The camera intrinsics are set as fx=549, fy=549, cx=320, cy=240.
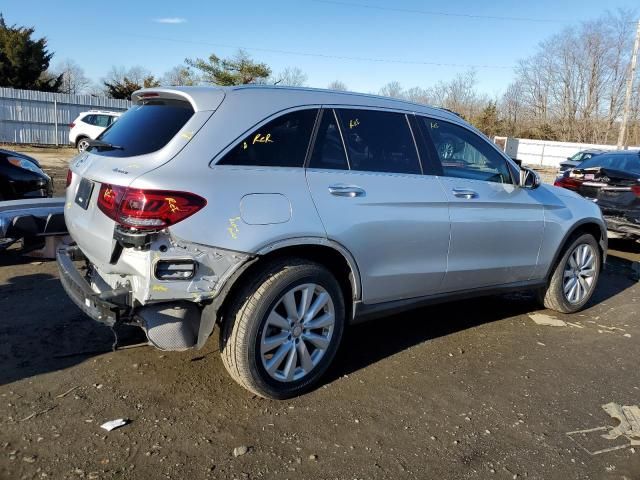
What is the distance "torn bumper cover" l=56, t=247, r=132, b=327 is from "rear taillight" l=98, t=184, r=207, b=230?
1.33 ft

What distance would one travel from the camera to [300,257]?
3.38m

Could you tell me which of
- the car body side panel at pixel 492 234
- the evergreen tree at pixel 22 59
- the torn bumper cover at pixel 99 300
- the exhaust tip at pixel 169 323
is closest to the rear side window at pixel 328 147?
the car body side panel at pixel 492 234

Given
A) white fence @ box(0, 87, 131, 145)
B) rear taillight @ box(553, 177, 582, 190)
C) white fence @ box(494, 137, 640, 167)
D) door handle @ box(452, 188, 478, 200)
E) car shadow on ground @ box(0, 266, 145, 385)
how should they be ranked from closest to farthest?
car shadow on ground @ box(0, 266, 145, 385) → door handle @ box(452, 188, 478, 200) → rear taillight @ box(553, 177, 582, 190) → white fence @ box(0, 87, 131, 145) → white fence @ box(494, 137, 640, 167)

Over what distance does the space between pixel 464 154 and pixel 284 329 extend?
2161 mm

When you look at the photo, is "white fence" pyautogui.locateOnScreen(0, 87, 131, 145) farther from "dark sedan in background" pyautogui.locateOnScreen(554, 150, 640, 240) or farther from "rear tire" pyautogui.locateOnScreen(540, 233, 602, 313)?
"rear tire" pyautogui.locateOnScreen(540, 233, 602, 313)

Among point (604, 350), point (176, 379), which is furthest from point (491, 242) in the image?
point (176, 379)

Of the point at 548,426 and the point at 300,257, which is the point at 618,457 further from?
the point at 300,257

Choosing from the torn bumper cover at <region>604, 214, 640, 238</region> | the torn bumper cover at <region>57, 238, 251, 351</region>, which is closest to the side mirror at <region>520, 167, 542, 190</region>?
the torn bumper cover at <region>57, 238, 251, 351</region>

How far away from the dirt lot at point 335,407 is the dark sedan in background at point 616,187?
358 centimetres

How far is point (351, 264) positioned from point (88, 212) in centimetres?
164

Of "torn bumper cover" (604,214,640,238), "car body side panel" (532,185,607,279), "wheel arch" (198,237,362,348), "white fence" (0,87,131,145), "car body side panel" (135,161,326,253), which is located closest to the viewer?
"car body side panel" (135,161,326,253)

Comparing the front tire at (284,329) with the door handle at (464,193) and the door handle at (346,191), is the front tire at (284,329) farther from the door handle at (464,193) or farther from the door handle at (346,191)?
the door handle at (464,193)

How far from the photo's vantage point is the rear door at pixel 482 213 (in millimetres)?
4176

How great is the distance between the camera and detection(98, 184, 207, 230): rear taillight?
9.41 ft
